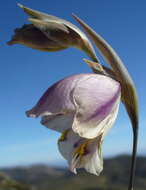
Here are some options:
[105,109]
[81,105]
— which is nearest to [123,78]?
[105,109]

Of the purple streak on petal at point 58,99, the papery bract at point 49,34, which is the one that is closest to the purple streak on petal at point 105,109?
the purple streak on petal at point 58,99

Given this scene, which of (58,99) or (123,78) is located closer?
(58,99)

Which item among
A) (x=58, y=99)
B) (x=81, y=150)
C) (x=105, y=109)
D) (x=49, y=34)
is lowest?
(x=81, y=150)

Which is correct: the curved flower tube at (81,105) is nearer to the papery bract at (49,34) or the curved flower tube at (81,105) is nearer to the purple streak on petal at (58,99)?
the purple streak on petal at (58,99)

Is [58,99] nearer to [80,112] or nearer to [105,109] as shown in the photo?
[80,112]

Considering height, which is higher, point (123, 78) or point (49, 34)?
point (49, 34)

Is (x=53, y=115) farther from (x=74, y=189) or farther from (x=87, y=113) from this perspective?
(x=74, y=189)
